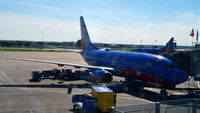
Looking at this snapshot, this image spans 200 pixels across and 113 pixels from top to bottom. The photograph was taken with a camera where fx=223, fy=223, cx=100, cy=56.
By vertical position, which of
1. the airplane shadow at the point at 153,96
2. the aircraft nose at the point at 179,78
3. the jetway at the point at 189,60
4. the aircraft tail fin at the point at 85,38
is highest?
the aircraft tail fin at the point at 85,38

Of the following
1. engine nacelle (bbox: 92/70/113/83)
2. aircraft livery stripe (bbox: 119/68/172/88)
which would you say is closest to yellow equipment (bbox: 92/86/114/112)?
aircraft livery stripe (bbox: 119/68/172/88)

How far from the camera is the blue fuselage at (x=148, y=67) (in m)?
17.8

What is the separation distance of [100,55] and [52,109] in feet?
54.5

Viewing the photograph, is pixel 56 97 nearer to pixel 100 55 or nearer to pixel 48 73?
pixel 48 73

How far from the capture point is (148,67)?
64.0ft

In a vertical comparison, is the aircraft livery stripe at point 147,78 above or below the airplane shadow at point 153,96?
above

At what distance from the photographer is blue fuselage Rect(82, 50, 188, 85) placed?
1777 cm

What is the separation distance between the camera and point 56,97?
1677 cm

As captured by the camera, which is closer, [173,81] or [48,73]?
[173,81]

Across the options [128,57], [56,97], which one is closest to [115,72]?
[128,57]

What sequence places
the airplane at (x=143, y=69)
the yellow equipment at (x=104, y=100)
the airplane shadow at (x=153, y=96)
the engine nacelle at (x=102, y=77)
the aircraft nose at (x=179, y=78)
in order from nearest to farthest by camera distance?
the yellow equipment at (x=104, y=100) < the airplane shadow at (x=153, y=96) < the aircraft nose at (x=179, y=78) < the airplane at (x=143, y=69) < the engine nacelle at (x=102, y=77)

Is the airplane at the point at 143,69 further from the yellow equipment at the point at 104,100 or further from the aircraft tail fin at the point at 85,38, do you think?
the yellow equipment at the point at 104,100

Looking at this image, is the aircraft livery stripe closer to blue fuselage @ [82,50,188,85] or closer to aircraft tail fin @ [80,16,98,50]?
blue fuselage @ [82,50,188,85]

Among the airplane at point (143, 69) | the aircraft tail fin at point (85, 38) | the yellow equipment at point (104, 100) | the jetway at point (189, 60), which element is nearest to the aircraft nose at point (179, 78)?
the airplane at point (143, 69)
